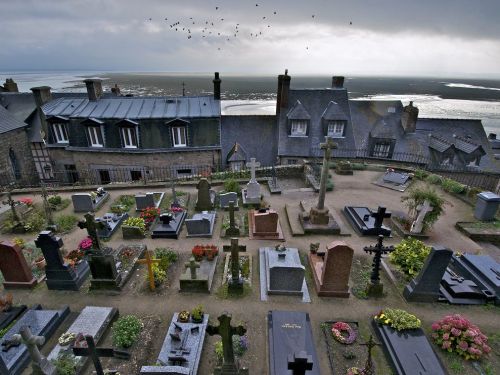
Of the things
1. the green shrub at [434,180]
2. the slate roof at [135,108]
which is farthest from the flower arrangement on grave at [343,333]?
the slate roof at [135,108]

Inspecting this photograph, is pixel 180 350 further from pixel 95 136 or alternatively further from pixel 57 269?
pixel 95 136

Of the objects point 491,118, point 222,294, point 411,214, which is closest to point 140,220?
point 222,294

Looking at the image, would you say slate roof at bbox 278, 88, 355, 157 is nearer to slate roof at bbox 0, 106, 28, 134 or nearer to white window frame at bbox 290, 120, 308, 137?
white window frame at bbox 290, 120, 308, 137

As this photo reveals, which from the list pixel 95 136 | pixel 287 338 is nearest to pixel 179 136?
pixel 95 136

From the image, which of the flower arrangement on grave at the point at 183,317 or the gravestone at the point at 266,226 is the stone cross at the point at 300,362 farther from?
the gravestone at the point at 266,226

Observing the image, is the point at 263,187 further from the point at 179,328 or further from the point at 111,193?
the point at 179,328

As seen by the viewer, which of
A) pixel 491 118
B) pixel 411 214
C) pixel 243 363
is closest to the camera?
pixel 243 363

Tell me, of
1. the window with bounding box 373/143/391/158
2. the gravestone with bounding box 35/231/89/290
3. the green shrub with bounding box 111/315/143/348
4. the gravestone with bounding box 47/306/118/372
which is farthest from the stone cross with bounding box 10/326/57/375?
the window with bounding box 373/143/391/158
